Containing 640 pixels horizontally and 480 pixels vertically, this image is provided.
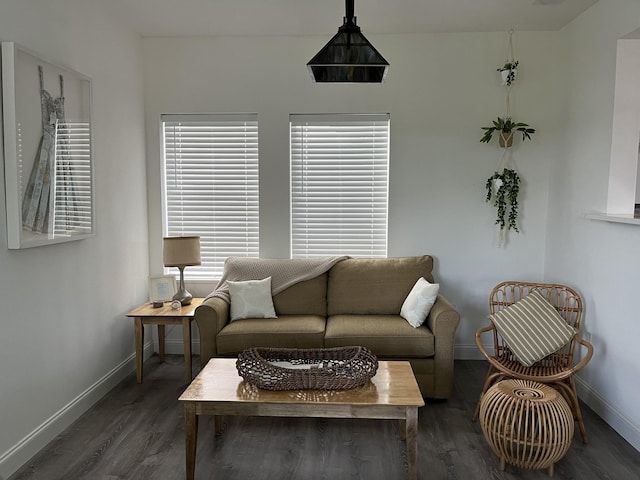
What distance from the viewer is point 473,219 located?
4262 millimetres

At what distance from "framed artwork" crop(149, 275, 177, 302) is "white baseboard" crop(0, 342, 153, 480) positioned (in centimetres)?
52

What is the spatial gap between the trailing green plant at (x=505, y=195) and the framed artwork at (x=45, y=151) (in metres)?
3.08

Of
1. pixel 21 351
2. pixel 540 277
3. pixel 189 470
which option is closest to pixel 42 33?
pixel 21 351

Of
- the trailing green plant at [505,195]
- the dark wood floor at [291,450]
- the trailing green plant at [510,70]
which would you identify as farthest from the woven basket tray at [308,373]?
the trailing green plant at [510,70]

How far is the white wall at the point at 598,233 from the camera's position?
298 centimetres

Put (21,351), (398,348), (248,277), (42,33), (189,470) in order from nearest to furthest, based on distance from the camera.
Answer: (189,470)
(21,351)
(42,33)
(398,348)
(248,277)

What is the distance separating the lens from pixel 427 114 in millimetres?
4211

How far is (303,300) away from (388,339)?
84 centimetres

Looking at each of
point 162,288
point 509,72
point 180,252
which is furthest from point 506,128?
point 162,288

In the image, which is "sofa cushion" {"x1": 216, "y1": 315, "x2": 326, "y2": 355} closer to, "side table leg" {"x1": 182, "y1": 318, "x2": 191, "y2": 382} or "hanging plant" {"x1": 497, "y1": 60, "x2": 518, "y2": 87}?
"side table leg" {"x1": 182, "y1": 318, "x2": 191, "y2": 382}

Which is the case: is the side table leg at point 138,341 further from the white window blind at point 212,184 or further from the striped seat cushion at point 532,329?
the striped seat cushion at point 532,329

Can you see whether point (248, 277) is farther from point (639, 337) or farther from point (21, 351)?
point (639, 337)

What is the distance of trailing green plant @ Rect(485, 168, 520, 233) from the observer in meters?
4.11

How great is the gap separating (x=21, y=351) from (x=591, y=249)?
3597 millimetres
